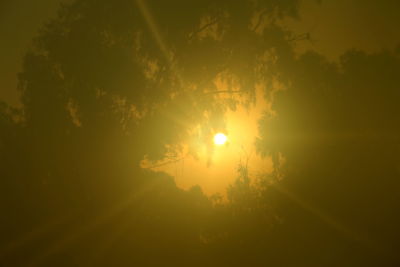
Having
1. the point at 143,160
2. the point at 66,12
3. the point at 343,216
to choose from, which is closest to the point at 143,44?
the point at 66,12

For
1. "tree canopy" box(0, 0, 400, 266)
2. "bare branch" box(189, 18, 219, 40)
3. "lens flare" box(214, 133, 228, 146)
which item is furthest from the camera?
"lens flare" box(214, 133, 228, 146)

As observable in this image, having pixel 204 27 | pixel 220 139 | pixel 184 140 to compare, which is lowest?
pixel 184 140

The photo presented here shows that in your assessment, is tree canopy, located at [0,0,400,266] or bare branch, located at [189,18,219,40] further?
bare branch, located at [189,18,219,40]

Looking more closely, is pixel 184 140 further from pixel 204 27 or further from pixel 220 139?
pixel 204 27

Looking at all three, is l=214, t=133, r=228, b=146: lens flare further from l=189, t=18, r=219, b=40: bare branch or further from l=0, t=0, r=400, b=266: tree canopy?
l=189, t=18, r=219, b=40: bare branch

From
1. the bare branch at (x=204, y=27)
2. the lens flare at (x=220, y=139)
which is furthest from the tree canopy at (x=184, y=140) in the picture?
the lens flare at (x=220, y=139)

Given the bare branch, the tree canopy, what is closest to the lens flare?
the tree canopy

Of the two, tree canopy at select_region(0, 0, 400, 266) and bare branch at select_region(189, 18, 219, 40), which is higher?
bare branch at select_region(189, 18, 219, 40)

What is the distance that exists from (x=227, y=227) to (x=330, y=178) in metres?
3.39

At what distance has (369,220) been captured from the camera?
36.9 feet

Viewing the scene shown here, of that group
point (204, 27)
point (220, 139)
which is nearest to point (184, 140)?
point (220, 139)

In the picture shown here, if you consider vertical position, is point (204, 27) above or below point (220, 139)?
above

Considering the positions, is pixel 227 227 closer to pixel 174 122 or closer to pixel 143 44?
pixel 174 122

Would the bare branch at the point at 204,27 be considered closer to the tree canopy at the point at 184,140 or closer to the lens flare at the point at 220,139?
the tree canopy at the point at 184,140
